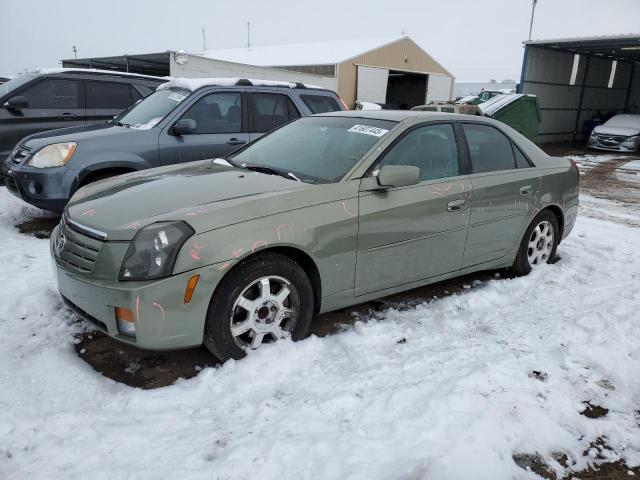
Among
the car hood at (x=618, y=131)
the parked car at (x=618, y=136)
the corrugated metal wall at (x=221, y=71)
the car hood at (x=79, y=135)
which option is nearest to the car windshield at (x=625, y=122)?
the parked car at (x=618, y=136)

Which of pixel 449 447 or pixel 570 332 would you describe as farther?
pixel 570 332

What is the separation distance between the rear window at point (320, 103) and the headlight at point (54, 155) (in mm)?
2961

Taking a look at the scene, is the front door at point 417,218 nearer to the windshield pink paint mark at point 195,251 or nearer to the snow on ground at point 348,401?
the snow on ground at point 348,401

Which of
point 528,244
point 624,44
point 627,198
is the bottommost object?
point 627,198

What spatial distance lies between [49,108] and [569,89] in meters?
21.4

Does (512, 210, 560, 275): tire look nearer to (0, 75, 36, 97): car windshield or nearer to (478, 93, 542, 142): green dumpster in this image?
(0, 75, 36, 97): car windshield

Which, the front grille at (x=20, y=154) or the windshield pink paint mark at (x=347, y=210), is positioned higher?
the windshield pink paint mark at (x=347, y=210)

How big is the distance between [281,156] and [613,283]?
10.7 feet

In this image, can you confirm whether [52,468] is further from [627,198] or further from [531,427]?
[627,198]

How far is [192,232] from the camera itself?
2.74 metres

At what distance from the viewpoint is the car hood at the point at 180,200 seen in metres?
2.83

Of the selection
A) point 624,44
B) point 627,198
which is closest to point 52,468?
point 627,198

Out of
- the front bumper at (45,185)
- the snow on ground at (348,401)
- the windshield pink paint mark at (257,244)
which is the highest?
the windshield pink paint mark at (257,244)

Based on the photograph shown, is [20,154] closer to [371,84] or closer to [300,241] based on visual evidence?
[300,241]
